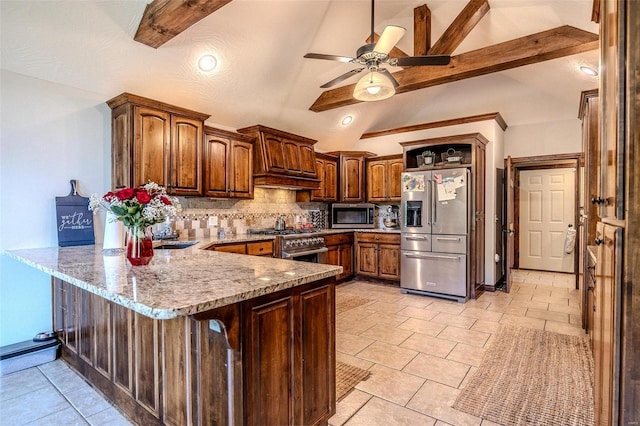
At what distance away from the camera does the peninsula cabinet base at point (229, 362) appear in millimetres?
1371

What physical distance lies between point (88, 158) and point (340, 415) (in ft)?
10.5

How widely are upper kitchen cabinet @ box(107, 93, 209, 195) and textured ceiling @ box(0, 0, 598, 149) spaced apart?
287 millimetres

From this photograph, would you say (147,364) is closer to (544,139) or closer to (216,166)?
(216,166)

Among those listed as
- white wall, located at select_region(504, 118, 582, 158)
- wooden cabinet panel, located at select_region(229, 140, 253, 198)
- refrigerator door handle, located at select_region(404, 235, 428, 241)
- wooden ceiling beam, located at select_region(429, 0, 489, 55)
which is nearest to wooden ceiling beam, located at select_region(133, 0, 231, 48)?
wooden cabinet panel, located at select_region(229, 140, 253, 198)

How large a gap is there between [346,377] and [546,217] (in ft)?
20.0

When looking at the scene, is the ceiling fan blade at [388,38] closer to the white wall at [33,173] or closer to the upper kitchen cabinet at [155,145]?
the upper kitchen cabinet at [155,145]

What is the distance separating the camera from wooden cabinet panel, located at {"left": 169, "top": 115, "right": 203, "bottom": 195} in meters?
3.51

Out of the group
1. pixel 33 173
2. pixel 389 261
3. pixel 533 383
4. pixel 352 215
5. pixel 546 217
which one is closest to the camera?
pixel 533 383

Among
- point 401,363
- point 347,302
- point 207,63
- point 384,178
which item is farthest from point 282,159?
point 401,363

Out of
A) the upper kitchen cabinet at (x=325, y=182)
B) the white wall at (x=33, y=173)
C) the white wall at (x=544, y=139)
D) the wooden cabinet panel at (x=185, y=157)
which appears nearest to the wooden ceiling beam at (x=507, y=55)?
the upper kitchen cabinet at (x=325, y=182)

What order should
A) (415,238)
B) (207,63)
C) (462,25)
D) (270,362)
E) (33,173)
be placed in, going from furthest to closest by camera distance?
(415,238), (462,25), (207,63), (33,173), (270,362)

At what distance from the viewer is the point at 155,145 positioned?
332 centimetres

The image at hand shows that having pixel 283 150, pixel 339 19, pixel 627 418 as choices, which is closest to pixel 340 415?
pixel 627 418

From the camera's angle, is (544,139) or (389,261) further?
(544,139)
